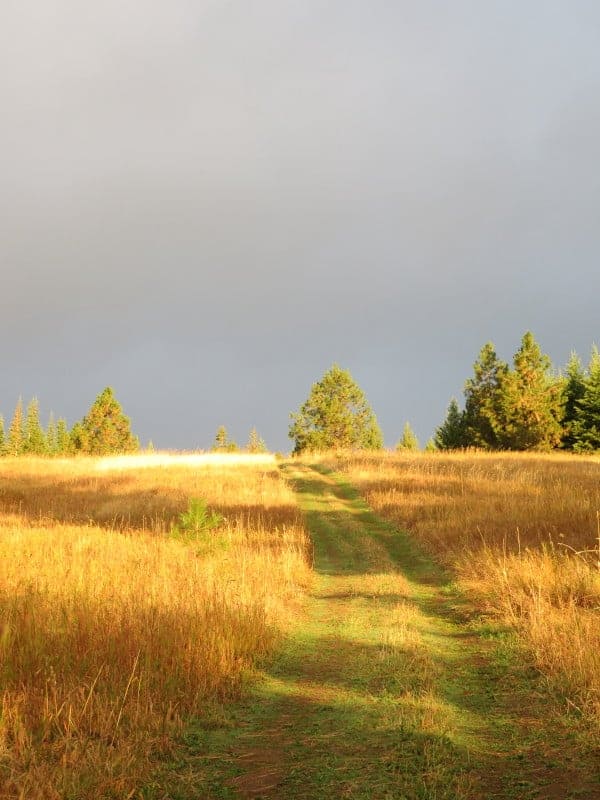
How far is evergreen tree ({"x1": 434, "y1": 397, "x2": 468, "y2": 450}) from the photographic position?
56297 millimetres

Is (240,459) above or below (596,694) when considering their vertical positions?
above

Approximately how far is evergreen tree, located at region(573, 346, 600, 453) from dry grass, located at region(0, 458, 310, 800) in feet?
134

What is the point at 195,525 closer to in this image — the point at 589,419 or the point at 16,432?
the point at 589,419

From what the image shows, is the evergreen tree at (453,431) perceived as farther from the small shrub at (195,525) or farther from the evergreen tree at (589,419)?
the small shrub at (195,525)

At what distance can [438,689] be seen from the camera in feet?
19.7

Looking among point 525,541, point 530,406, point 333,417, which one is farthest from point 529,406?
point 525,541

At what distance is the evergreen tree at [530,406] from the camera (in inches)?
1886

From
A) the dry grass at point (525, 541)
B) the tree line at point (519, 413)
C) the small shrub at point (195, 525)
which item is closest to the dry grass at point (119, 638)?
the small shrub at point (195, 525)

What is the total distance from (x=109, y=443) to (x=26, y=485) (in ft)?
117

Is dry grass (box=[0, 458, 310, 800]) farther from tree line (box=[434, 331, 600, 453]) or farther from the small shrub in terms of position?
tree line (box=[434, 331, 600, 453])

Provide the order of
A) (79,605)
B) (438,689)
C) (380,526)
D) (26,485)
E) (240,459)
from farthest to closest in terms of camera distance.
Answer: (240,459) → (26,485) → (380,526) → (79,605) → (438,689)

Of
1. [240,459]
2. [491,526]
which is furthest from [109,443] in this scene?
[491,526]

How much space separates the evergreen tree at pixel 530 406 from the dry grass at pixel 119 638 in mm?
37919

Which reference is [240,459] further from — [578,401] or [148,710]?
[148,710]
